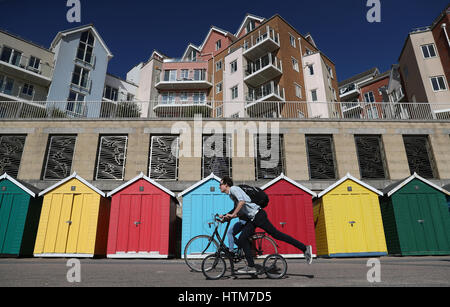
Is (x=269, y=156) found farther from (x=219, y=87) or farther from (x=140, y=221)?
(x=219, y=87)

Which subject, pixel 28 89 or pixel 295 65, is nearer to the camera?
pixel 28 89

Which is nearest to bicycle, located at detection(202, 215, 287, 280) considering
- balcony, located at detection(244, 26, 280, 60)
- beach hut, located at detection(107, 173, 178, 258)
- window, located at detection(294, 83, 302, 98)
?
beach hut, located at detection(107, 173, 178, 258)

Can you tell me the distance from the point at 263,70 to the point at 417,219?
2330cm

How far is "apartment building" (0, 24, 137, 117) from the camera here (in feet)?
106

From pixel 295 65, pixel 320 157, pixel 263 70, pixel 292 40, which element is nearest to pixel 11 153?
pixel 320 157

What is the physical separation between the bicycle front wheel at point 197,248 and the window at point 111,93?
36.8 metres

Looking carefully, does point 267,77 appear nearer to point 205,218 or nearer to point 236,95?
point 236,95

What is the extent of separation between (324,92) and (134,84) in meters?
25.8

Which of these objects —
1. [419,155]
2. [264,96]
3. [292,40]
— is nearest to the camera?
[419,155]

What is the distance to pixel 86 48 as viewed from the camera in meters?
37.7

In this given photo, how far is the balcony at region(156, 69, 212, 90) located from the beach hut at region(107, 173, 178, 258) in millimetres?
27988
